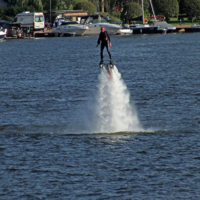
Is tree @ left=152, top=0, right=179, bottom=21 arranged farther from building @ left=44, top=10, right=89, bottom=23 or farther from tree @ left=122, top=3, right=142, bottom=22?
building @ left=44, top=10, right=89, bottom=23

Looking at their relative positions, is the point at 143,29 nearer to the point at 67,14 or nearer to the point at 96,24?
the point at 96,24

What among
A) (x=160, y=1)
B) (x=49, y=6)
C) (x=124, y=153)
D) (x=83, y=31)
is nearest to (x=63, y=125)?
(x=124, y=153)

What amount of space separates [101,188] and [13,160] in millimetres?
6942

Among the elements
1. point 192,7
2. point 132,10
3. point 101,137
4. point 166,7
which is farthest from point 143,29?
point 101,137

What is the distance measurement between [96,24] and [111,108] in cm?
11852

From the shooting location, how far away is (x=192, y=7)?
634ft

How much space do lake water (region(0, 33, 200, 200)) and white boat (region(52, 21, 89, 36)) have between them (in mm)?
91372

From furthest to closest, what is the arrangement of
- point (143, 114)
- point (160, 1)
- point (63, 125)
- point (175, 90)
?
point (160, 1) → point (175, 90) → point (143, 114) → point (63, 125)

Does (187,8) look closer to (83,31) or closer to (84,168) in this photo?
(83,31)

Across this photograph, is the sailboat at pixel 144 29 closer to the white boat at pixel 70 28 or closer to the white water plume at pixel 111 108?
the white boat at pixel 70 28

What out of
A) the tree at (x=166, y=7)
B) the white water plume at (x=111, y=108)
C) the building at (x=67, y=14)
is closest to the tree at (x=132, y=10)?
the tree at (x=166, y=7)

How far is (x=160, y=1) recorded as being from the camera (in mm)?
189750

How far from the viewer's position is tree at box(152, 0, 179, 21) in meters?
189

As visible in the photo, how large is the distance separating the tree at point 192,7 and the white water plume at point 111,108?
161m
